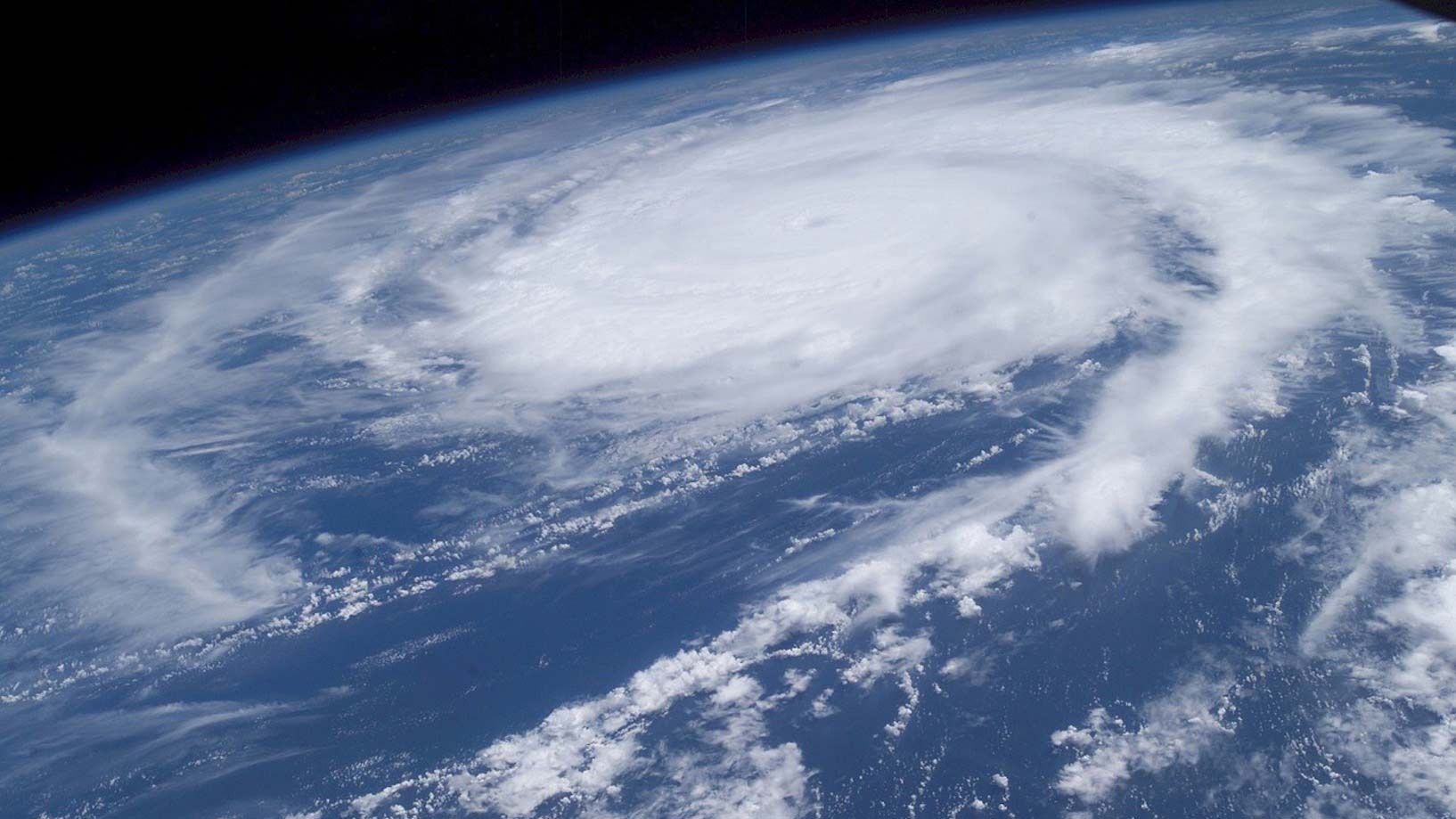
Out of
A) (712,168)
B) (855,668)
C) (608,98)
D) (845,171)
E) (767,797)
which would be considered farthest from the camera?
(608,98)

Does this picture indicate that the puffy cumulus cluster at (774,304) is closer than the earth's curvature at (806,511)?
No

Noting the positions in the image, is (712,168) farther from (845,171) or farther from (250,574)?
(250,574)

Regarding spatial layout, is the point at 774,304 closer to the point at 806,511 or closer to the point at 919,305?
the point at 919,305

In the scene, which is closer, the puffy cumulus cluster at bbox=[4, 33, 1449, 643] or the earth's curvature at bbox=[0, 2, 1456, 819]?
the earth's curvature at bbox=[0, 2, 1456, 819]

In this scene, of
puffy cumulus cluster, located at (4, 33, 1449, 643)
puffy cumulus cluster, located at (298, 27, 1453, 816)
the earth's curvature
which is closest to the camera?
the earth's curvature

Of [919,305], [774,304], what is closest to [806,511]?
[919,305]

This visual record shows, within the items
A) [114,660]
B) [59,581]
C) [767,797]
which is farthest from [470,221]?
[767,797]

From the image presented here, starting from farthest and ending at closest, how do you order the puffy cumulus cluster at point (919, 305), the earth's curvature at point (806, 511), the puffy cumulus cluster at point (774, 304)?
the puffy cumulus cluster at point (774, 304) < the puffy cumulus cluster at point (919, 305) < the earth's curvature at point (806, 511)

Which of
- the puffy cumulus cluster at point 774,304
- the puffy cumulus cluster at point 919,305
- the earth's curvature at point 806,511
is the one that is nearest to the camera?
the earth's curvature at point 806,511
